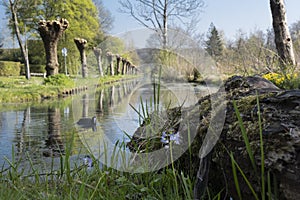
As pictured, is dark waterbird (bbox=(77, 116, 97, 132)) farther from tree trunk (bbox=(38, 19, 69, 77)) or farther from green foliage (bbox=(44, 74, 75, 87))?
tree trunk (bbox=(38, 19, 69, 77))

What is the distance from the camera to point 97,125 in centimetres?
258

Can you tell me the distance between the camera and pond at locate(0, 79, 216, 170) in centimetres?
176

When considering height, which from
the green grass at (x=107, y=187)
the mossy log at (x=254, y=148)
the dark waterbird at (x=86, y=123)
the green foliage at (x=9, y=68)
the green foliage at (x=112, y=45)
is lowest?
the green grass at (x=107, y=187)

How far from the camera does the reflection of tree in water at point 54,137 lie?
2.34 m

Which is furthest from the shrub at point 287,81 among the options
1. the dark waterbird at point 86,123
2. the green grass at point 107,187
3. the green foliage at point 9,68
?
the green foliage at point 9,68

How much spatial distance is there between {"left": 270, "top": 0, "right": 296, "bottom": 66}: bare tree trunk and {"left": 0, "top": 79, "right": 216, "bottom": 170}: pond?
2.87 m

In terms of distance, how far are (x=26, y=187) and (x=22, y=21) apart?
24629 mm

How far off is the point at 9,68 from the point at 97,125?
863 inches

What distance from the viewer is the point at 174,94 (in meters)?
2.05

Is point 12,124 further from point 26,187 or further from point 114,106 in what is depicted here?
point 26,187

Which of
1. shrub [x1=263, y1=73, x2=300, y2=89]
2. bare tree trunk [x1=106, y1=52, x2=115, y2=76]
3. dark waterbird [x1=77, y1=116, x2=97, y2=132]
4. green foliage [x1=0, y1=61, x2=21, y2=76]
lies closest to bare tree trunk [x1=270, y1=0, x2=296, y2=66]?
shrub [x1=263, y1=73, x2=300, y2=89]

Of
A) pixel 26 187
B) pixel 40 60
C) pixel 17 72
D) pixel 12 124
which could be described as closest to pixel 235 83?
pixel 26 187

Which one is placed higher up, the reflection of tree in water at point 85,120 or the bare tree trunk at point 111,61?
the bare tree trunk at point 111,61

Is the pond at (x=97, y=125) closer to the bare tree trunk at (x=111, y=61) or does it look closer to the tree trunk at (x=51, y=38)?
the bare tree trunk at (x=111, y=61)
